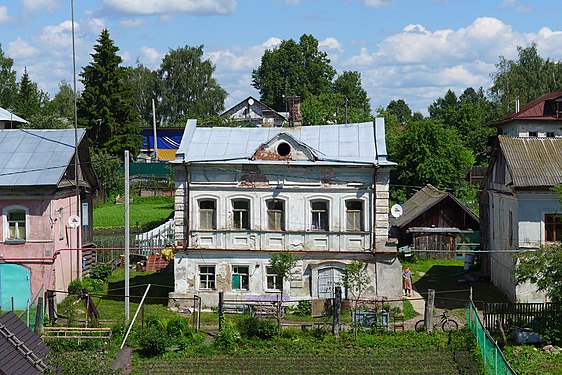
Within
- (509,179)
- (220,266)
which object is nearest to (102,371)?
(220,266)

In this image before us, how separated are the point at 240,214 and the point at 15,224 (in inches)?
323

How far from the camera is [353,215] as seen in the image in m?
29.9

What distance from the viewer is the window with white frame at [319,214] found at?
29969mm

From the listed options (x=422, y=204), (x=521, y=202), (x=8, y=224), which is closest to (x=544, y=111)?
(x=422, y=204)

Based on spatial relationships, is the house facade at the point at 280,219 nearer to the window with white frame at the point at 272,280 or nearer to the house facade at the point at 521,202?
the window with white frame at the point at 272,280

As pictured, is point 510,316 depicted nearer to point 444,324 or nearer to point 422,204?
point 444,324

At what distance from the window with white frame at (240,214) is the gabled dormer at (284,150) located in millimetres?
1757

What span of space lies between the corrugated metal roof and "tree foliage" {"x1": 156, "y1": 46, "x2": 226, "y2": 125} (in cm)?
5908

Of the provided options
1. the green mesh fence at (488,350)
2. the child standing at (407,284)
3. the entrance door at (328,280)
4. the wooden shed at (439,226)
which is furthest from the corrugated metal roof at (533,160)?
the wooden shed at (439,226)

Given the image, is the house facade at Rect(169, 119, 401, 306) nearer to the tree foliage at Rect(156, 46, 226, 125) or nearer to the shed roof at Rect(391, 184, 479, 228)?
the shed roof at Rect(391, 184, 479, 228)

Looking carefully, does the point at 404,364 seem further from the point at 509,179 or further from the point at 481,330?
the point at 509,179

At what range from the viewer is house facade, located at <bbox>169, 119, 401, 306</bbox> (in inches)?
1164

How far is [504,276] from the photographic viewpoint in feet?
105

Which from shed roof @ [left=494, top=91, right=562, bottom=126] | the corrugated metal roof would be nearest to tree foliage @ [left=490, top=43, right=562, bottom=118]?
shed roof @ [left=494, top=91, right=562, bottom=126]
